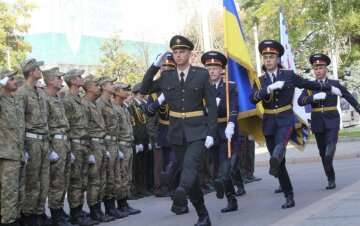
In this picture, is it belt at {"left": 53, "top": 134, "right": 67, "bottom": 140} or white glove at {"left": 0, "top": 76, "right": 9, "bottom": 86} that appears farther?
belt at {"left": 53, "top": 134, "right": 67, "bottom": 140}

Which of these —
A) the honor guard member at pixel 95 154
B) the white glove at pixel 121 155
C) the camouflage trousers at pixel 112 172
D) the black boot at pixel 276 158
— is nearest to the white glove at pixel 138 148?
the white glove at pixel 121 155

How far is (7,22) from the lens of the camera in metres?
39.2

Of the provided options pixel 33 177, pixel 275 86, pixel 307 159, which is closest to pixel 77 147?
pixel 33 177

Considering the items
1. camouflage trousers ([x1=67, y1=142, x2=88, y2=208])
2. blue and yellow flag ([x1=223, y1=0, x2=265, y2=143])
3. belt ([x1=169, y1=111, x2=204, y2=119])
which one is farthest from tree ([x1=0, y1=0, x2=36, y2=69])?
belt ([x1=169, y1=111, x2=204, y2=119])

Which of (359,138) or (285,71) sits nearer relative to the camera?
(285,71)

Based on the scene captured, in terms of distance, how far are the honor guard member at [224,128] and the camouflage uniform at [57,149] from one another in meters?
1.98

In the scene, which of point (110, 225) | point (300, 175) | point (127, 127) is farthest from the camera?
point (300, 175)

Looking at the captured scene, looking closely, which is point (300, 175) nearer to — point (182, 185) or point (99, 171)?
point (99, 171)

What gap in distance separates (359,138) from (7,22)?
2050 centimetres

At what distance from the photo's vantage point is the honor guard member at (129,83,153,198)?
45.9 ft

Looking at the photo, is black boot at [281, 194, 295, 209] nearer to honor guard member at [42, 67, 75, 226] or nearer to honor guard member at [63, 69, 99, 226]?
honor guard member at [63, 69, 99, 226]

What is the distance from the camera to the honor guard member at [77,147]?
1023 cm

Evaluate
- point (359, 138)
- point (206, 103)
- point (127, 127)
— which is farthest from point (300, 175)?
point (359, 138)

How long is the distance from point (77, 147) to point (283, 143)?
2.73m
